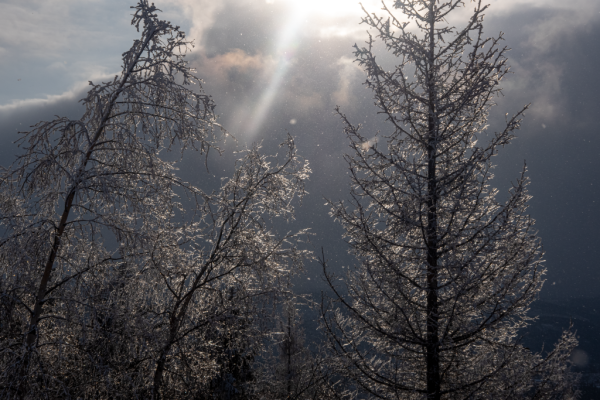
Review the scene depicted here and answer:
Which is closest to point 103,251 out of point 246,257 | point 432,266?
point 246,257

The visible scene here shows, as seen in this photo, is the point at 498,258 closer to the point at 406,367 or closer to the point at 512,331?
the point at 512,331

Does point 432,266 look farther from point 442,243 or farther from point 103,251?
point 103,251

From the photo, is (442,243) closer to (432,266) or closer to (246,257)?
(432,266)

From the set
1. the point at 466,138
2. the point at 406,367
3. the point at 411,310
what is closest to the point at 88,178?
the point at 411,310

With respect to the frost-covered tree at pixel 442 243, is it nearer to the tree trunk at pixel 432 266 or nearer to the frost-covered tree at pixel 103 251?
the tree trunk at pixel 432 266

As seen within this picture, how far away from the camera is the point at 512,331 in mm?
6746

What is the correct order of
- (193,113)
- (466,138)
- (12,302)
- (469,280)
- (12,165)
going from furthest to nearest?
(466,138) → (469,280) → (193,113) → (12,165) → (12,302)

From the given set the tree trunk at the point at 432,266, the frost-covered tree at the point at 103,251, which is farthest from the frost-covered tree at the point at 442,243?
the frost-covered tree at the point at 103,251

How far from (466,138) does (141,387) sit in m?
6.15

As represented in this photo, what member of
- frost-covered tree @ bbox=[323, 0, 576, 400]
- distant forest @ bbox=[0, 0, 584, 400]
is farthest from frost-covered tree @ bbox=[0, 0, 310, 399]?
frost-covered tree @ bbox=[323, 0, 576, 400]

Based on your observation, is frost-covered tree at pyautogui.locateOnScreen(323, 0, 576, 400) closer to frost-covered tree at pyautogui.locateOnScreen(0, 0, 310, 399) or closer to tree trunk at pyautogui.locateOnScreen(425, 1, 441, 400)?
tree trunk at pyautogui.locateOnScreen(425, 1, 441, 400)

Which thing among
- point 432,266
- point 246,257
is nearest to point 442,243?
point 432,266

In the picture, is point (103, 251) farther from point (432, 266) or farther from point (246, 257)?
point (432, 266)

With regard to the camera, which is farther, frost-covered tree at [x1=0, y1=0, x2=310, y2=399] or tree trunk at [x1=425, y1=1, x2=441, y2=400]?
tree trunk at [x1=425, y1=1, x2=441, y2=400]
